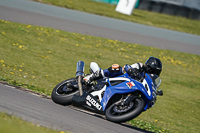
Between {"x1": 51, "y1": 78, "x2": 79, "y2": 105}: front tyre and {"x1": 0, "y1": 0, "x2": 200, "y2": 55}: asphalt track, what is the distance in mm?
7702

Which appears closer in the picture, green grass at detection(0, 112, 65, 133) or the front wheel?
green grass at detection(0, 112, 65, 133)

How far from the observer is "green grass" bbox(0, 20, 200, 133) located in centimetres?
731

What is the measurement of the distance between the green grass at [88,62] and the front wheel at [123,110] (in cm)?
92

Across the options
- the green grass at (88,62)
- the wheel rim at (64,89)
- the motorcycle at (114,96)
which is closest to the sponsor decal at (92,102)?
the motorcycle at (114,96)

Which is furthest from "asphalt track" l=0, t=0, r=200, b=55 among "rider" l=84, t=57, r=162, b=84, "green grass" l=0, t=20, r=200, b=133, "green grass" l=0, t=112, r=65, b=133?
"green grass" l=0, t=112, r=65, b=133

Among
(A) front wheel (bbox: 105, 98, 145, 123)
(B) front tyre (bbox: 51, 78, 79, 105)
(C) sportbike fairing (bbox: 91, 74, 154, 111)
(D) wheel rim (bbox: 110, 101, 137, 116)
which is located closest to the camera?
(A) front wheel (bbox: 105, 98, 145, 123)

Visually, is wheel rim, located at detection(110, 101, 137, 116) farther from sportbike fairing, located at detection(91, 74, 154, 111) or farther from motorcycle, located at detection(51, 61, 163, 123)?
sportbike fairing, located at detection(91, 74, 154, 111)

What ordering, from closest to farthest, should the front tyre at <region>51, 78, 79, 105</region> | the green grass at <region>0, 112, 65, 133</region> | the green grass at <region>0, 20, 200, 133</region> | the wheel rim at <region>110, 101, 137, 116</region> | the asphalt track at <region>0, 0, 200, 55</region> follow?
1. the green grass at <region>0, 112, 65, 133</region>
2. the wheel rim at <region>110, 101, 137, 116</region>
3. the front tyre at <region>51, 78, 79, 105</region>
4. the green grass at <region>0, 20, 200, 133</region>
5. the asphalt track at <region>0, 0, 200, 55</region>

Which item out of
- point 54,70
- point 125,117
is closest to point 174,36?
point 54,70

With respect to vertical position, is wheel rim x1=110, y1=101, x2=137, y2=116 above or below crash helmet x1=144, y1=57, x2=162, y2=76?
below

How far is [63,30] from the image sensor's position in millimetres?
13625

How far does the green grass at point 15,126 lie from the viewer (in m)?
3.54

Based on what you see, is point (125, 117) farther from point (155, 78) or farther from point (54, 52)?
point (54, 52)

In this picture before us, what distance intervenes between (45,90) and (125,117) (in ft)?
8.49
